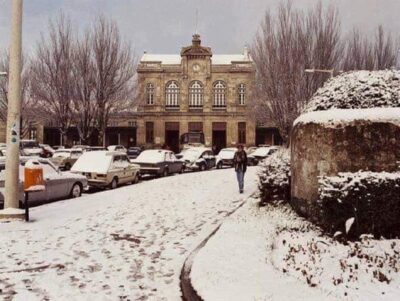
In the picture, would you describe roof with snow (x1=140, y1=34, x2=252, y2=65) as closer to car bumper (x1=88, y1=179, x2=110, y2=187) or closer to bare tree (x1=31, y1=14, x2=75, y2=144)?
bare tree (x1=31, y1=14, x2=75, y2=144)

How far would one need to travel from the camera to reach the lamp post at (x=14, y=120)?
1005cm

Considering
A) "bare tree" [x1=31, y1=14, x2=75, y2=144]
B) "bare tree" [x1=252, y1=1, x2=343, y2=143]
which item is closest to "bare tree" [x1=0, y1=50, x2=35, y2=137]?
"bare tree" [x1=31, y1=14, x2=75, y2=144]

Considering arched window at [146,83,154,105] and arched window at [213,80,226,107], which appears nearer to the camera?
arched window at [146,83,154,105]

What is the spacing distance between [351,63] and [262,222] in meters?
24.0

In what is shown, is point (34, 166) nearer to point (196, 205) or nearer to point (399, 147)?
point (196, 205)

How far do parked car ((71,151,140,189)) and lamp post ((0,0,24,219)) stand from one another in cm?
743

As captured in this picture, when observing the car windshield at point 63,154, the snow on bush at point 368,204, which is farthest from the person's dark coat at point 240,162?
the car windshield at point 63,154

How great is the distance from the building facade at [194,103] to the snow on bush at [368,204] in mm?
49052

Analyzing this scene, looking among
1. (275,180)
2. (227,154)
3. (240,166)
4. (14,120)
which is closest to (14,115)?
(14,120)

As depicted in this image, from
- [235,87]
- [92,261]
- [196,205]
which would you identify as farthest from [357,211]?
[235,87]

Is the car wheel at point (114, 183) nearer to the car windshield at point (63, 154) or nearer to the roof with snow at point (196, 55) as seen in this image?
the car windshield at point (63, 154)

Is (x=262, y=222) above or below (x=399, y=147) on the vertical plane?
below

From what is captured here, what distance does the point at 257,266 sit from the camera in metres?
6.25

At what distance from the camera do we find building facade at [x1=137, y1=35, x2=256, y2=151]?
2251 inches
